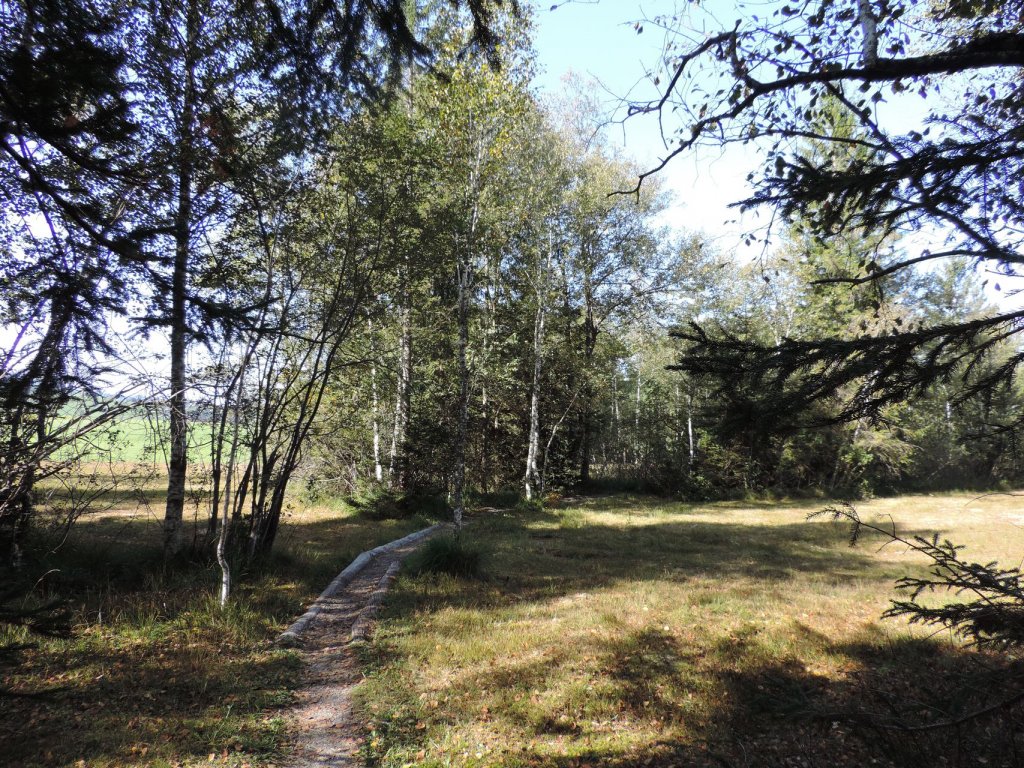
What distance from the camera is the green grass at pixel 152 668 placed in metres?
3.47

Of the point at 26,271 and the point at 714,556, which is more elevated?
the point at 26,271

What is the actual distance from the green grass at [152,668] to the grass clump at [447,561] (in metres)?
1.47

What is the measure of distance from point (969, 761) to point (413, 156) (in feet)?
29.9

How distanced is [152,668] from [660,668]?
480cm

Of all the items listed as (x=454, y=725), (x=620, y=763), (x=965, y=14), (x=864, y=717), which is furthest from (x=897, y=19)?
(x=454, y=725)

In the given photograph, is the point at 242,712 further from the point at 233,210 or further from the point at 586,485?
the point at 586,485

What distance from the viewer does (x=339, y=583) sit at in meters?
7.67

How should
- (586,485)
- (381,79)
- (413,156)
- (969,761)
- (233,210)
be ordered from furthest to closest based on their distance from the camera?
1. (586,485)
2. (413,156)
3. (233,210)
4. (381,79)
5. (969,761)

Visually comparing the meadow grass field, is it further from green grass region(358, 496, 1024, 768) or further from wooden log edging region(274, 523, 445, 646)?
wooden log edging region(274, 523, 445, 646)

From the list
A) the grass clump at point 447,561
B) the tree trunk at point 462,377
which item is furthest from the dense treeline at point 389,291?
the grass clump at point 447,561

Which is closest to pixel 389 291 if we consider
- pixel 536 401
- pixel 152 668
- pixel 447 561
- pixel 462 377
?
pixel 462 377

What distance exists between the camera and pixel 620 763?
3598 mm

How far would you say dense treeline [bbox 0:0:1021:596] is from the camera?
295 centimetres

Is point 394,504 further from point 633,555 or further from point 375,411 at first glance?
point 633,555
